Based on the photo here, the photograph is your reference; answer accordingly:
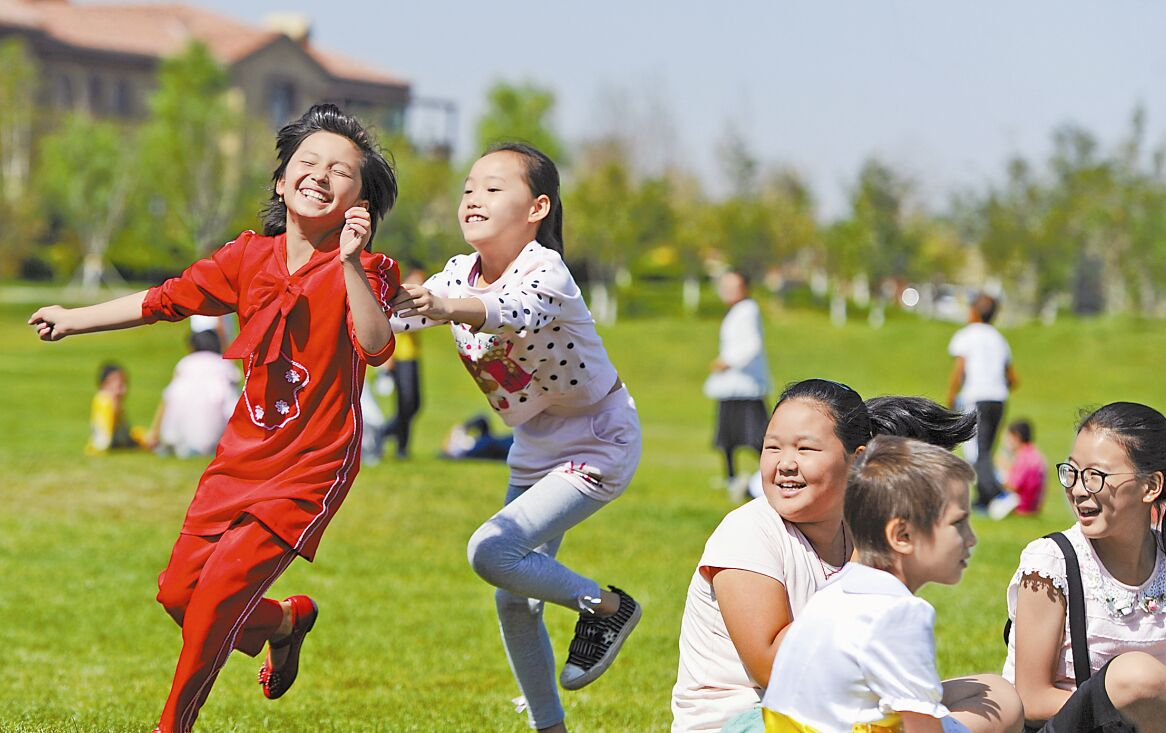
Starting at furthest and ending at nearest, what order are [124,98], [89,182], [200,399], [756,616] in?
1. [124,98]
2. [89,182]
3. [200,399]
4. [756,616]

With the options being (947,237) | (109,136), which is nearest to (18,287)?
(109,136)

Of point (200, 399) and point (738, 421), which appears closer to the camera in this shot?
point (738, 421)

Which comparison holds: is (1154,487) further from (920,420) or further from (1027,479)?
(1027,479)

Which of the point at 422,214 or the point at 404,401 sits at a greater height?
the point at 422,214

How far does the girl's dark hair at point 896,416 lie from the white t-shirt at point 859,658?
0.74 metres

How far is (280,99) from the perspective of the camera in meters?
80.4

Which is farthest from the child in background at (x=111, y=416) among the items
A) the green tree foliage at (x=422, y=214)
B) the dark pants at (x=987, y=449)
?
the green tree foliage at (x=422, y=214)

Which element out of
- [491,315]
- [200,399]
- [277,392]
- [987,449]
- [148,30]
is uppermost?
[148,30]

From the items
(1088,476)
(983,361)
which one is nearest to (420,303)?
(1088,476)

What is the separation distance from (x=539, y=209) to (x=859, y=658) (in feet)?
7.78

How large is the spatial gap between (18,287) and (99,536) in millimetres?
44356

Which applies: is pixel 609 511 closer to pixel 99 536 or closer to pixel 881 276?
pixel 99 536

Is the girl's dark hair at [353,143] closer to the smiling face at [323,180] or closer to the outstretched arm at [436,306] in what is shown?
the smiling face at [323,180]

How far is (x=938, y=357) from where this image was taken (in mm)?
36125
